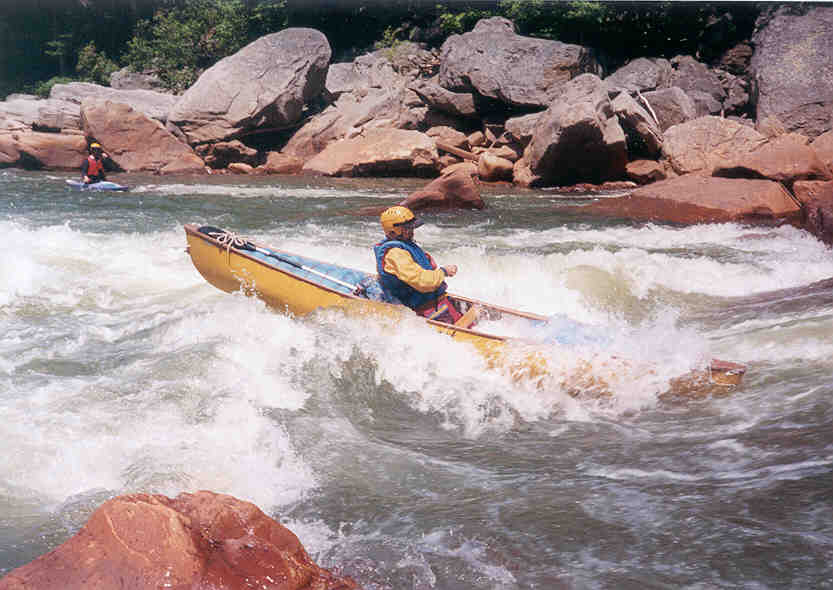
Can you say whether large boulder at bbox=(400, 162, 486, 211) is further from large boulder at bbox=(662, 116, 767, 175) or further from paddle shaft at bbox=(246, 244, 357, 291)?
paddle shaft at bbox=(246, 244, 357, 291)

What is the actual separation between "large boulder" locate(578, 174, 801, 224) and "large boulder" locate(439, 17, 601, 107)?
233 inches

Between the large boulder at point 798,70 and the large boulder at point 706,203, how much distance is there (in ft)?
18.7

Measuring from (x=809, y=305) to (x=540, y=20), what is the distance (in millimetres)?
16837

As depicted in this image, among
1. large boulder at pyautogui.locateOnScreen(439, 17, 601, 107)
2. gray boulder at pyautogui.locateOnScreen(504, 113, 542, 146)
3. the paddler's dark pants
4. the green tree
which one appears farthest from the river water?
the green tree

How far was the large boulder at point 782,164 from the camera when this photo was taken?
34.2 feet

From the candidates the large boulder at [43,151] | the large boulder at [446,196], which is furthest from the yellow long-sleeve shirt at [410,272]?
the large boulder at [43,151]

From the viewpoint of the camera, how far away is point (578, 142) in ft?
43.5

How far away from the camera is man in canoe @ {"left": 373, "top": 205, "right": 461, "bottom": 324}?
515cm

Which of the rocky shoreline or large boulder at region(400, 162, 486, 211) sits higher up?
the rocky shoreline

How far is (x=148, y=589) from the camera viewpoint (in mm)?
1877

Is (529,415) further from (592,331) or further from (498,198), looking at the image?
(498,198)

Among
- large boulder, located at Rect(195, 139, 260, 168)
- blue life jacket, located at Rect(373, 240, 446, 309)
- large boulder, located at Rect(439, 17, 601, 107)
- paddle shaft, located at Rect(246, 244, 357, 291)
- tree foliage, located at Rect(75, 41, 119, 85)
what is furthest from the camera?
tree foliage, located at Rect(75, 41, 119, 85)

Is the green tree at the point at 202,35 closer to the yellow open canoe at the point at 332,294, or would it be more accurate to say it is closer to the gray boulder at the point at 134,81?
the gray boulder at the point at 134,81

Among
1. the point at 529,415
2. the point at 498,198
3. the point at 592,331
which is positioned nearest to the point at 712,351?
the point at 592,331
